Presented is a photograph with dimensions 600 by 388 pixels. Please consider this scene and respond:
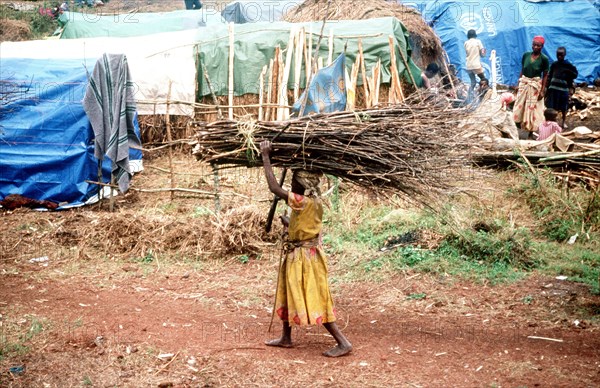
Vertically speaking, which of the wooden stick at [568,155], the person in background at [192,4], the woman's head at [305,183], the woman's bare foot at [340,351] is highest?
the person in background at [192,4]

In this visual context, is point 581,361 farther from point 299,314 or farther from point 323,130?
point 323,130

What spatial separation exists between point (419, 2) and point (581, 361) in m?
14.2

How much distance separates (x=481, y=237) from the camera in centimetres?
688

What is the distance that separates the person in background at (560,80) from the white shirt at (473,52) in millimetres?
2142

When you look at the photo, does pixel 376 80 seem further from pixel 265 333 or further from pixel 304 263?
pixel 304 263

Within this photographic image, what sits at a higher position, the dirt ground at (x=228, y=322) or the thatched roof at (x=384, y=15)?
the thatched roof at (x=384, y=15)

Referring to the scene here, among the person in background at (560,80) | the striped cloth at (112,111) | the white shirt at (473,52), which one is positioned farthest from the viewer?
the white shirt at (473,52)

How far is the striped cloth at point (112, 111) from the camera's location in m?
8.99

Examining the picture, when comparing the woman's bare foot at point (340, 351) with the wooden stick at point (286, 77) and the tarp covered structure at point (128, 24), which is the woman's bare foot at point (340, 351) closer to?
the wooden stick at point (286, 77)

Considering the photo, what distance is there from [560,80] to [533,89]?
1.03 metres

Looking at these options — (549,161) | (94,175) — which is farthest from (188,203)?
(549,161)

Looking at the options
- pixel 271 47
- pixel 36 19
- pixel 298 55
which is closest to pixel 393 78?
pixel 298 55

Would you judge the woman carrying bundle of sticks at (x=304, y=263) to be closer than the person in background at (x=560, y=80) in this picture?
Yes

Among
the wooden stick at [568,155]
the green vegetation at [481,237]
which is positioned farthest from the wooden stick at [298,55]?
the wooden stick at [568,155]
